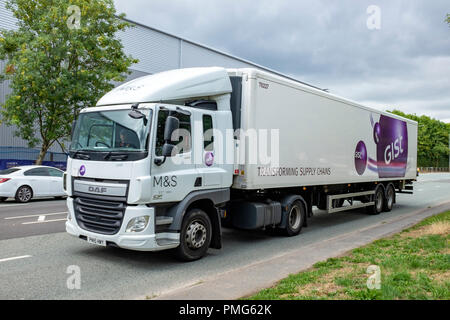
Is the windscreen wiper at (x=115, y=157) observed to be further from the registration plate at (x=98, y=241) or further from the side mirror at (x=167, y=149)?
the registration plate at (x=98, y=241)

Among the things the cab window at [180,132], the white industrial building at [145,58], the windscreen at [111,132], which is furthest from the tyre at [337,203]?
the white industrial building at [145,58]

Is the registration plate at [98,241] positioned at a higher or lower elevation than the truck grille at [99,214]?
lower

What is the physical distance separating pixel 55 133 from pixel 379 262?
1713 centimetres

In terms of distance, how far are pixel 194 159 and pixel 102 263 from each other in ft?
7.40

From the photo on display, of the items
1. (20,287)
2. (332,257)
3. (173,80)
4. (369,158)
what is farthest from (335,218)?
(20,287)

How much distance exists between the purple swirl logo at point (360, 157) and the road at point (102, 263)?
2509mm

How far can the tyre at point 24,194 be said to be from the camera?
48.7ft

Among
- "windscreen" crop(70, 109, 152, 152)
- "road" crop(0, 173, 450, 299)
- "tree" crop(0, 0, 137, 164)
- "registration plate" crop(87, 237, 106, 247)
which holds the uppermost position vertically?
"tree" crop(0, 0, 137, 164)

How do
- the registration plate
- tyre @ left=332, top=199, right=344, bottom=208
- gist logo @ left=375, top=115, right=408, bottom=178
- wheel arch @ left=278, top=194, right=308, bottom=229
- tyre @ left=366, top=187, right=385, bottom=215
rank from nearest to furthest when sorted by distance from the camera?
1. the registration plate
2. wheel arch @ left=278, top=194, right=308, bottom=229
3. tyre @ left=332, top=199, right=344, bottom=208
4. gist logo @ left=375, top=115, right=408, bottom=178
5. tyre @ left=366, top=187, right=385, bottom=215

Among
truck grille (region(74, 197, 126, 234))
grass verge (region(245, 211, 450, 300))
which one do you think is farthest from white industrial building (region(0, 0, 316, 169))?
grass verge (region(245, 211, 450, 300))

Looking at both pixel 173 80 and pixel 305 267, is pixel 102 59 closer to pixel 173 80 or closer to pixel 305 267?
pixel 173 80

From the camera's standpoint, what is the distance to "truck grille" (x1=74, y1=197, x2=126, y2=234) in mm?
6062

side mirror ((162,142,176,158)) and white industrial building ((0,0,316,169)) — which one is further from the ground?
white industrial building ((0,0,316,169))

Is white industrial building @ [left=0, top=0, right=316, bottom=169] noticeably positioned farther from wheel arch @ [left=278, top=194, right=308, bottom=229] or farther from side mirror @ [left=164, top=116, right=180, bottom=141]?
side mirror @ [left=164, top=116, right=180, bottom=141]
